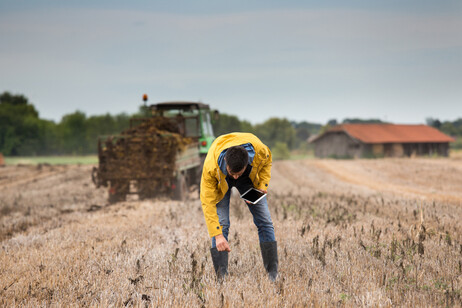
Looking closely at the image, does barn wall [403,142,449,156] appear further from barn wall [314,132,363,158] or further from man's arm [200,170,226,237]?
man's arm [200,170,226,237]

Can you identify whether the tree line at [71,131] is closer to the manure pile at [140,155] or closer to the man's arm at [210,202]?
the manure pile at [140,155]

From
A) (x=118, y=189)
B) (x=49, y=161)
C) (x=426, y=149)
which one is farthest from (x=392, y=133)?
(x=118, y=189)

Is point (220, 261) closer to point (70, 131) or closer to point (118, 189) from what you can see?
point (118, 189)

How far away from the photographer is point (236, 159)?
11.1 ft

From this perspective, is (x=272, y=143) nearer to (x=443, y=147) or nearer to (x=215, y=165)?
(x=443, y=147)

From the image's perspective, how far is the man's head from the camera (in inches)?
134

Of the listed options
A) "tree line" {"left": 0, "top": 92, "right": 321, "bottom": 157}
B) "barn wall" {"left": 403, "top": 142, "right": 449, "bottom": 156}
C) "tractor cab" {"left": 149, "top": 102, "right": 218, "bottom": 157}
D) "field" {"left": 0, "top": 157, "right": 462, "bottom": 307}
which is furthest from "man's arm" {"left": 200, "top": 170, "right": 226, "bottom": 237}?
"tree line" {"left": 0, "top": 92, "right": 321, "bottom": 157}

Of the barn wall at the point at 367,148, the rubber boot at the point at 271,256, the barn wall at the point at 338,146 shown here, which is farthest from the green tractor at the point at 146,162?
the barn wall at the point at 338,146

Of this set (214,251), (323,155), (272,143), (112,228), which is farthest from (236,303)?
(272,143)

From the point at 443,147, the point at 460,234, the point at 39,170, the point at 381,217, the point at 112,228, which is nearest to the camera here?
the point at 460,234

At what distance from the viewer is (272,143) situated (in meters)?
66.1

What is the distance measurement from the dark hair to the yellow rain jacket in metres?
0.32

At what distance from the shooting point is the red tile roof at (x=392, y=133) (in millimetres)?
42647

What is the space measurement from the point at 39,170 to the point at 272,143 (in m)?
43.2
